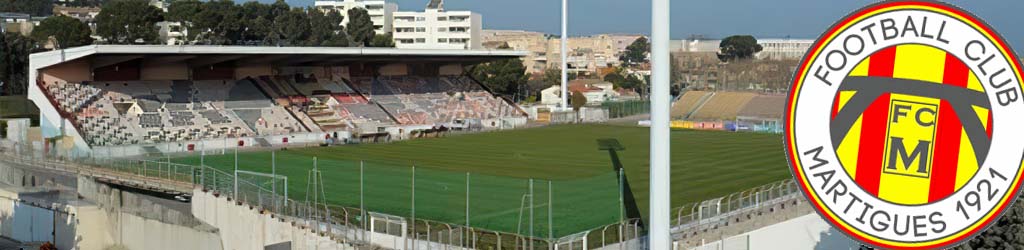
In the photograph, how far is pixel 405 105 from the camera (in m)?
33.8

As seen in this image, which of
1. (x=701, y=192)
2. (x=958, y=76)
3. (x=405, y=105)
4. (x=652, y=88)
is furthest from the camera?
(x=405, y=105)

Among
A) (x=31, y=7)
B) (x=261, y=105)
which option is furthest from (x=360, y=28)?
(x=31, y=7)

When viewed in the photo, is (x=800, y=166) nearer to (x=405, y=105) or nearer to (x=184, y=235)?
(x=184, y=235)

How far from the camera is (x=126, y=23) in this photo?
4747cm

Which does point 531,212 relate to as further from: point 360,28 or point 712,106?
point 360,28

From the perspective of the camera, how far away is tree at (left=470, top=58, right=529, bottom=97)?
53531 mm

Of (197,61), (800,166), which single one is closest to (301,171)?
(800,166)

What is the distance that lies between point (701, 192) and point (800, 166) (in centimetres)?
1384

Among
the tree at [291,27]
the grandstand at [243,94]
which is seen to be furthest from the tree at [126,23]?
the grandstand at [243,94]

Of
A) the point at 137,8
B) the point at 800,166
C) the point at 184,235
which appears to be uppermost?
the point at 137,8

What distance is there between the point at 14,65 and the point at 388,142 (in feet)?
64.8

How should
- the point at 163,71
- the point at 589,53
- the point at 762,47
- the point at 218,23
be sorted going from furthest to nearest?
1. the point at 589,53
2. the point at 218,23
3. the point at 163,71
4. the point at 762,47

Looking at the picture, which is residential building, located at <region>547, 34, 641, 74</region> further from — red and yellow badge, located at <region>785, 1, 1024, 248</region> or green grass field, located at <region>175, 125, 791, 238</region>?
red and yellow badge, located at <region>785, 1, 1024, 248</region>

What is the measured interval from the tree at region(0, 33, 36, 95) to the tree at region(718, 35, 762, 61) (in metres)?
27.5
